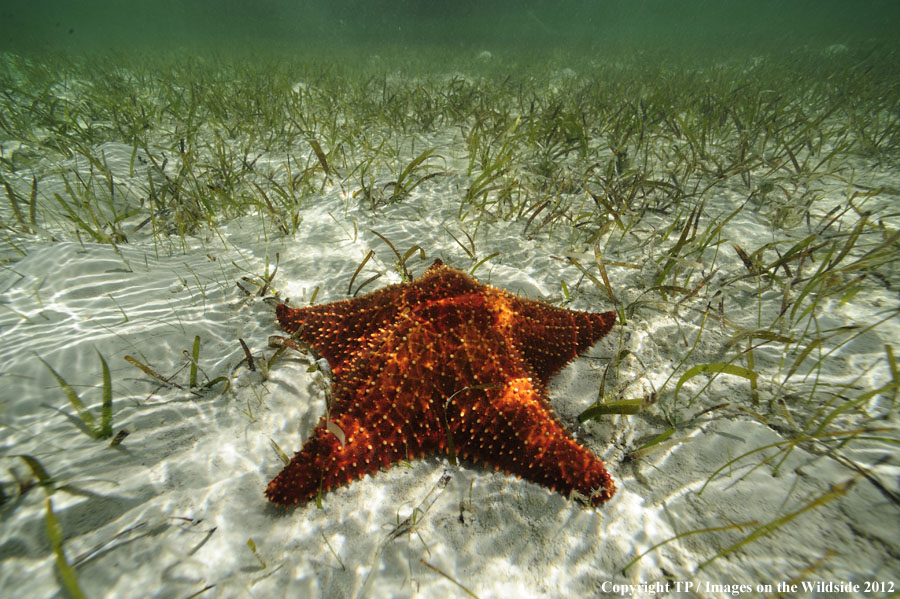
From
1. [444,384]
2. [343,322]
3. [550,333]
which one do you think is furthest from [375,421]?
[550,333]

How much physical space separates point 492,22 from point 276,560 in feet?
336

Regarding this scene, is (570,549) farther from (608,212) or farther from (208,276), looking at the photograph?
(208,276)

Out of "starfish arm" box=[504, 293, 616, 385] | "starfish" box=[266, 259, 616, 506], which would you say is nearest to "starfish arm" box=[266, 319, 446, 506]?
"starfish" box=[266, 259, 616, 506]

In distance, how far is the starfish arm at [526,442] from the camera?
1.54 metres

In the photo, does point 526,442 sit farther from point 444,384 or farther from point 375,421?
point 375,421

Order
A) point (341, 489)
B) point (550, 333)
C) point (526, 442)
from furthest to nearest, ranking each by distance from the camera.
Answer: point (550, 333)
point (341, 489)
point (526, 442)

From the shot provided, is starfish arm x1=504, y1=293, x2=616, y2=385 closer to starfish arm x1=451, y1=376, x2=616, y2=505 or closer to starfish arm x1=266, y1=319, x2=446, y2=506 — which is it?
starfish arm x1=451, y1=376, x2=616, y2=505

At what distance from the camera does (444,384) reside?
5.86 ft

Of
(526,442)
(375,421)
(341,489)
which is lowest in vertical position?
(341,489)

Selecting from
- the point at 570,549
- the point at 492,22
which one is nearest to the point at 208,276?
the point at 570,549

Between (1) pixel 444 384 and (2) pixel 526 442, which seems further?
(1) pixel 444 384

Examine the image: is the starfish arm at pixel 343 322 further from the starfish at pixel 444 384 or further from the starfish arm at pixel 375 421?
the starfish arm at pixel 375 421

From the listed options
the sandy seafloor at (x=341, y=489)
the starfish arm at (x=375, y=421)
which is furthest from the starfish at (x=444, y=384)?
the sandy seafloor at (x=341, y=489)

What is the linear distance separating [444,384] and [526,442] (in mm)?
461
